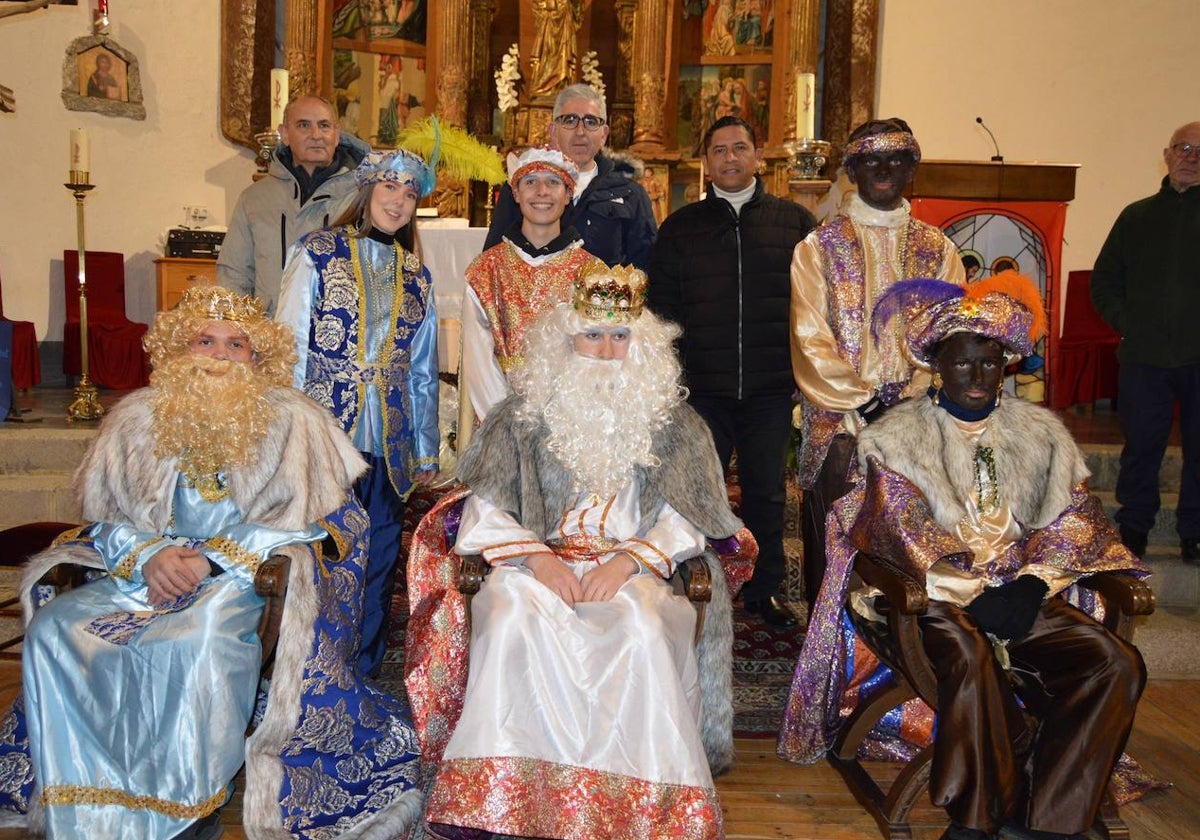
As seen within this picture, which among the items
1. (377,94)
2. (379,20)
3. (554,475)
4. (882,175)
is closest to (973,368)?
(882,175)

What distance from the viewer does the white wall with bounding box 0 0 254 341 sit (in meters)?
9.25

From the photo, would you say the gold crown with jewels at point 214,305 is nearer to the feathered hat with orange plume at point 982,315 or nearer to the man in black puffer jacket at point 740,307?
the man in black puffer jacket at point 740,307

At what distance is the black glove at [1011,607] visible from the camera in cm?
330

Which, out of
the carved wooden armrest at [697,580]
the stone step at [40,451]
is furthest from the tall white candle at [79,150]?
the carved wooden armrest at [697,580]

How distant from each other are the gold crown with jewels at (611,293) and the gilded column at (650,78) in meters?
5.55

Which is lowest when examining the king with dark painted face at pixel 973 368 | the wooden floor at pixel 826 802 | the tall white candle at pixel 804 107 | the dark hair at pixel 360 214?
the wooden floor at pixel 826 802

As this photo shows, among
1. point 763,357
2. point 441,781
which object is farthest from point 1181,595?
point 441,781

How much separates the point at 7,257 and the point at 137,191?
1224mm

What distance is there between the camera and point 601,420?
355 cm

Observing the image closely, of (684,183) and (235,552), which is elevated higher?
(684,183)

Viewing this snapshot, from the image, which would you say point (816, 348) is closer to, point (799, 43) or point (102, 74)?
point (799, 43)

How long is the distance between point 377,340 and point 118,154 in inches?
265

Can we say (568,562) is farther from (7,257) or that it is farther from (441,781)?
(7,257)

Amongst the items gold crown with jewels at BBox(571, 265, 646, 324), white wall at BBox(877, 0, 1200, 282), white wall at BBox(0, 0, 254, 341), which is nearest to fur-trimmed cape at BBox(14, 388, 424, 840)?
gold crown with jewels at BBox(571, 265, 646, 324)
